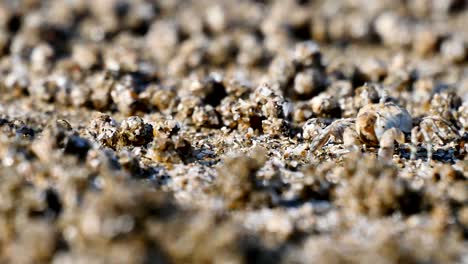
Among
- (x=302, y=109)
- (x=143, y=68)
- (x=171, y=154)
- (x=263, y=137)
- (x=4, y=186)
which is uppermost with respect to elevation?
(x=143, y=68)

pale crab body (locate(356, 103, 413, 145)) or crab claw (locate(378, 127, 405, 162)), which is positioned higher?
pale crab body (locate(356, 103, 413, 145))

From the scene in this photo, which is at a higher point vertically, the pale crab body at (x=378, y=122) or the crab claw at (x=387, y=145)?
the pale crab body at (x=378, y=122)

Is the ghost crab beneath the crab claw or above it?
above

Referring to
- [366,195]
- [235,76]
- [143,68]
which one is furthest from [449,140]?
[143,68]

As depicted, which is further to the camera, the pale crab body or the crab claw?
the pale crab body

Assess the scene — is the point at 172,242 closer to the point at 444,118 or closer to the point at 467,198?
the point at 467,198

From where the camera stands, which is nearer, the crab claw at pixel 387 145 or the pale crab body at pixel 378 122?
the crab claw at pixel 387 145

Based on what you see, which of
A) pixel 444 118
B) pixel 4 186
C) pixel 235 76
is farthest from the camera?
pixel 235 76

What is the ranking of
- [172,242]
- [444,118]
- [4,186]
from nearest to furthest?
[172,242] < [4,186] < [444,118]

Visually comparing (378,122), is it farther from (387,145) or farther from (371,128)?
(387,145)
